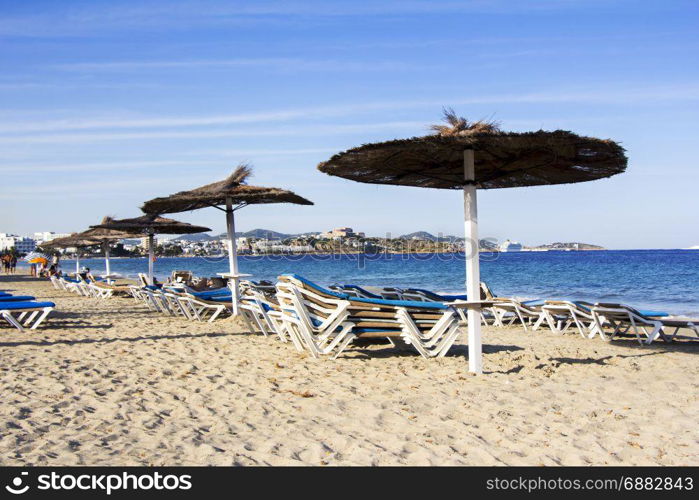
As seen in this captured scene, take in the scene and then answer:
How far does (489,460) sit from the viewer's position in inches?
136

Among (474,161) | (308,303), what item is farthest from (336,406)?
(474,161)

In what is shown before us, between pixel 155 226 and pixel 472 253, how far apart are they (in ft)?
38.1

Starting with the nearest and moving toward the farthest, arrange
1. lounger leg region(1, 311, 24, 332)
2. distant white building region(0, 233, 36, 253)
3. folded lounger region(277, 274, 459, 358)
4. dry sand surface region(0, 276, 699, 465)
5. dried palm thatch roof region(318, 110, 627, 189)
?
dry sand surface region(0, 276, 699, 465) < dried palm thatch roof region(318, 110, 627, 189) < folded lounger region(277, 274, 459, 358) < lounger leg region(1, 311, 24, 332) < distant white building region(0, 233, 36, 253)

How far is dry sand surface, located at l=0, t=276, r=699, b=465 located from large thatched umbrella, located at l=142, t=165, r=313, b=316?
2781 millimetres

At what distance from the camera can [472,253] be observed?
18.8ft

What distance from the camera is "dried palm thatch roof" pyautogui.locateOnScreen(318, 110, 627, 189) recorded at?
17.2 feet

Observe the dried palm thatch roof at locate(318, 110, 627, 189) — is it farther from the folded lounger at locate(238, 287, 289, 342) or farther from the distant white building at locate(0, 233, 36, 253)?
the distant white building at locate(0, 233, 36, 253)

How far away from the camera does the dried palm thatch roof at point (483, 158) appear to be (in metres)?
5.24

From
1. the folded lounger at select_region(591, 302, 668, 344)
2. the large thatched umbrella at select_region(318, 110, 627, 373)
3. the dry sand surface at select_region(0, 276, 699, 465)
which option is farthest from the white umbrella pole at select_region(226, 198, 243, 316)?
the folded lounger at select_region(591, 302, 668, 344)

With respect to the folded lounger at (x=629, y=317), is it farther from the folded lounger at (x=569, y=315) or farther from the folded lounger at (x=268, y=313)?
the folded lounger at (x=268, y=313)
